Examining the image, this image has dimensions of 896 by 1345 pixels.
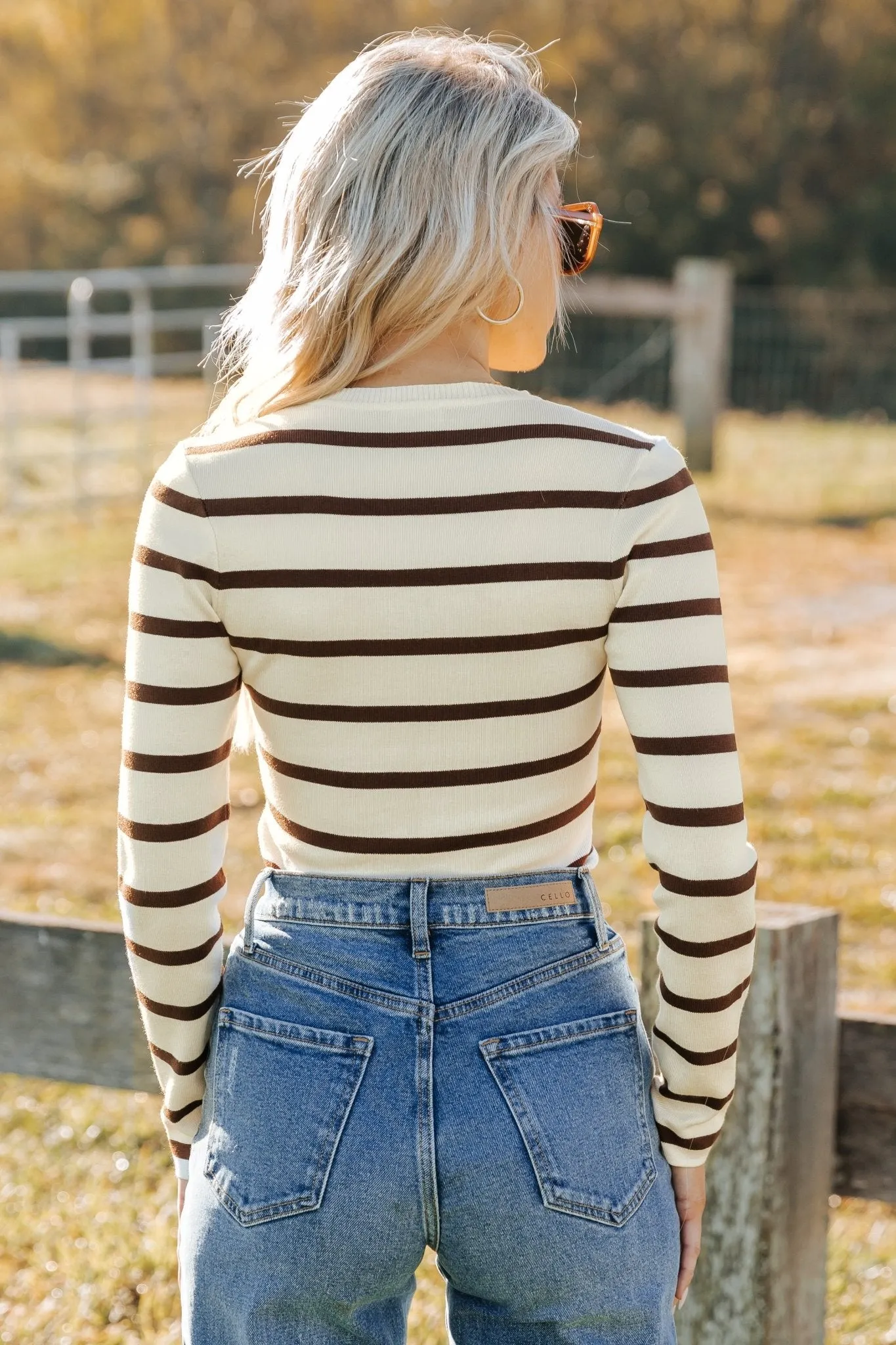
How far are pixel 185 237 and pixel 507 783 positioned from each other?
23.7m

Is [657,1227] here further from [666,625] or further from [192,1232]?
[666,625]

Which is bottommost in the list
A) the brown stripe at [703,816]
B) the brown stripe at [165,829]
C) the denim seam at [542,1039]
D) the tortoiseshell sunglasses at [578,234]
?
the denim seam at [542,1039]

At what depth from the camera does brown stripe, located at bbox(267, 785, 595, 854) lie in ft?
4.23

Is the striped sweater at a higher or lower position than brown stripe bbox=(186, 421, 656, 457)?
lower

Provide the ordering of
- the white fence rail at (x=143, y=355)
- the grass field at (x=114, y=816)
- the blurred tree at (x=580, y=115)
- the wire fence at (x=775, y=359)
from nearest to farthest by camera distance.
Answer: the grass field at (x=114, y=816)
the white fence rail at (x=143, y=355)
the wire fence at (x=775, y=359)
the blurred tree at (x=580, y=115)

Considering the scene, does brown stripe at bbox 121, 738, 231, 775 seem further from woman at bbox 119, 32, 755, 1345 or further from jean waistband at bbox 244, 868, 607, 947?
jean waistband at bbox 244, 868, 607, 947

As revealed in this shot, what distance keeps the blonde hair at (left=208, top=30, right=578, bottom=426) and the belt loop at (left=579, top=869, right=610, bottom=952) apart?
482 mm

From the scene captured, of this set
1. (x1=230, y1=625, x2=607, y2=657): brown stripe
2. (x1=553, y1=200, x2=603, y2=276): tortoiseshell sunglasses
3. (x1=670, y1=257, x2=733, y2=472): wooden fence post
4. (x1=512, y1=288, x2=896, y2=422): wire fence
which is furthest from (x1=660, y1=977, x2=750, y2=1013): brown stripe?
(x1=512, y1=288, x2=896, y2=422): wire fence

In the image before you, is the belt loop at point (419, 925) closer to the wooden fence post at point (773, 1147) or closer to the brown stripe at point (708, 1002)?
the brown stripe at point (708, 1002)

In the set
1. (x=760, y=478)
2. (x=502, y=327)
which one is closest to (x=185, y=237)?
(x=760, y=478)

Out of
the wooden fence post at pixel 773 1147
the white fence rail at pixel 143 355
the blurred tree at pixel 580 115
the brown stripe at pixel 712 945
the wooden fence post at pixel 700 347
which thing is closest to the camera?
the brown stripe at pixel 712 945

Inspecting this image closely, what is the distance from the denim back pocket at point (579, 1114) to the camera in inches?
48.1

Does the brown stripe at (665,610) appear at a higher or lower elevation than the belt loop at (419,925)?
higher

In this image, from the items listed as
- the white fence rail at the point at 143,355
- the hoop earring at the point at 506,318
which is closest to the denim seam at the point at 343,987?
the hoop earring at the point at 506,318
